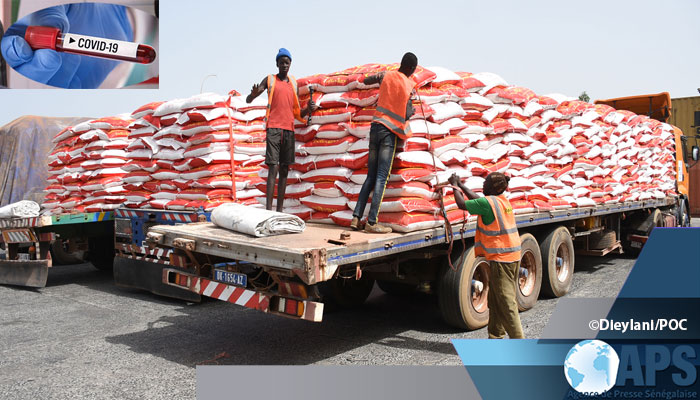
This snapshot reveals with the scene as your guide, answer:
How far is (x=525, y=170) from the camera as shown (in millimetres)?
6594

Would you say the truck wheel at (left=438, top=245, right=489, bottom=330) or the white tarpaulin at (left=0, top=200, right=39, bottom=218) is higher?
the white tarpaulin at (left=0, top=200, right=39, bottom=218)

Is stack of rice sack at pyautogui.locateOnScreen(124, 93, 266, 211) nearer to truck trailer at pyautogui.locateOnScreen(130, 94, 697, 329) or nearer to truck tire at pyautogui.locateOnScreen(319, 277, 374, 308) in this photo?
truck trailer at pyautogui.locateOnScreen(130, 94, 697, 329)

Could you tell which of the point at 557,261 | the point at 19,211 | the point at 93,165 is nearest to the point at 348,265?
the point at 557,261

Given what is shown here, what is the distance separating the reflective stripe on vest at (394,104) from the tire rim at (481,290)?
1.73m

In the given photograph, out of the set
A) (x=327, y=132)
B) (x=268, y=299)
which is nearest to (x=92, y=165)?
→ (x=327, y=132)

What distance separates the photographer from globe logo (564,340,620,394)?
3180 mm

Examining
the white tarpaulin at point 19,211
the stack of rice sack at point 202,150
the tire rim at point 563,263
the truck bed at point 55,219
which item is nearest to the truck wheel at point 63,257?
the white tarpaulin at point 19,211

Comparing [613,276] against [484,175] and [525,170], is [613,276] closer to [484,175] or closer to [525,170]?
[525,170]

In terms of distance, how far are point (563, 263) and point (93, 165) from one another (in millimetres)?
7497

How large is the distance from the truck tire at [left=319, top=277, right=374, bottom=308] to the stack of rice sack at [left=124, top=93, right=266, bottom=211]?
1742 millimetres

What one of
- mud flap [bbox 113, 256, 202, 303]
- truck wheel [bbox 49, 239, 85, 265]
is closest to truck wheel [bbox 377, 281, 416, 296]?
mud flap [bbox 113, 256, 202, 303]

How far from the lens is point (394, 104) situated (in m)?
4.94

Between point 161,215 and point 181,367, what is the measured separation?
10.8 feet

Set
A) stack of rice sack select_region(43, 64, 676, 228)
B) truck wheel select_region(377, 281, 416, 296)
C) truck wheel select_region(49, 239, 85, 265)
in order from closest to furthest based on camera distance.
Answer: stack of rice sack select_region(43, 64, 676, 228), truck wheel select_region(377, 281, 416, 296), truck wheel select_region(49, 239, 85, 265)
